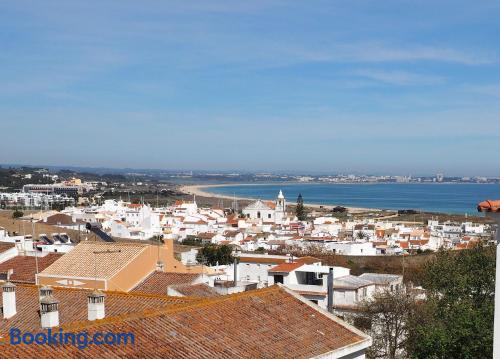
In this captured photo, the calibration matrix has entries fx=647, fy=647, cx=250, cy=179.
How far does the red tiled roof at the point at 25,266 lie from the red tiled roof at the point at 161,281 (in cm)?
351

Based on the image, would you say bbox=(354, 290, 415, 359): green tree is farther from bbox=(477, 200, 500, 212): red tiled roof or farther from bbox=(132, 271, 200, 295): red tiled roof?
bbox=(477, 200, 500, 212): red tiled roof

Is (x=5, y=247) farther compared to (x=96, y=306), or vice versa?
(x=5, y=247)

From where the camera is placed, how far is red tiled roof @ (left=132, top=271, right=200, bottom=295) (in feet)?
61.4

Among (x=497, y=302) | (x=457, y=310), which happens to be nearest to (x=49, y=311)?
(x=497, y=302)

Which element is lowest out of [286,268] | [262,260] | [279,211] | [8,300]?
[279,211]

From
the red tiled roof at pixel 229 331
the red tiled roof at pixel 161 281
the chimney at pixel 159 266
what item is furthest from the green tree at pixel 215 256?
the red tiled roof at pixel 229 331

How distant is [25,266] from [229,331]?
1265 cm

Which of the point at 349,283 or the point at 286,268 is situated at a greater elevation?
the point at 286,268

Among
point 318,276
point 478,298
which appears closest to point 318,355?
point 478,298

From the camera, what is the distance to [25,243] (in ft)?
93.5

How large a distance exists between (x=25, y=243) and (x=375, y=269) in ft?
85.2

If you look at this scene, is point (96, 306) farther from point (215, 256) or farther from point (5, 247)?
point (215, 256)

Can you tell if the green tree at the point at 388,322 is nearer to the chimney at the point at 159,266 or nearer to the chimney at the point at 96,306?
the chimney at the point at 159,266

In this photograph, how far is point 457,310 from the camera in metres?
15.3
